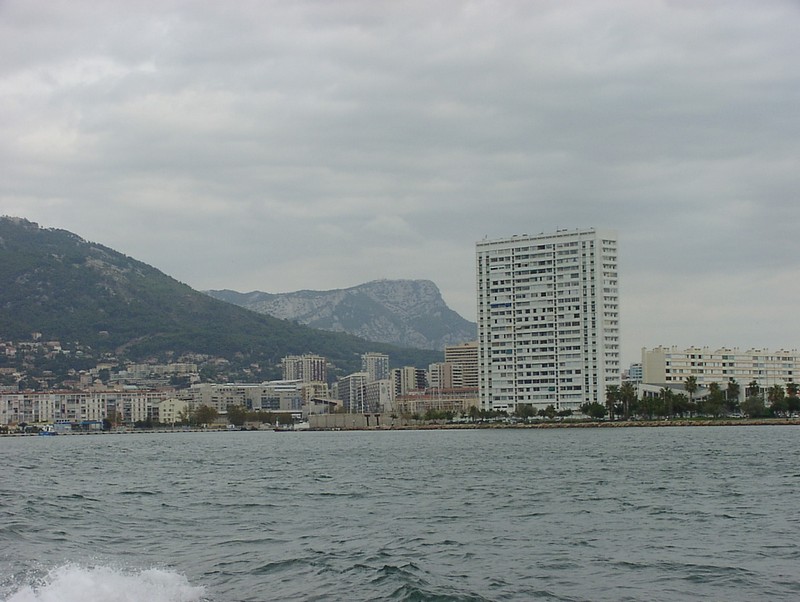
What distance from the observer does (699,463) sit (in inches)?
2501

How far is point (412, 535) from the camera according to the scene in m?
33.2

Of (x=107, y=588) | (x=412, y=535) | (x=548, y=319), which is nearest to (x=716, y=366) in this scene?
(x=548, y=319)

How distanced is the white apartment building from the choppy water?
429 ft

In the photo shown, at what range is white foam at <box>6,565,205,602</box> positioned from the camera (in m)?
23.0

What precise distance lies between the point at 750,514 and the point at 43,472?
47.0 meters

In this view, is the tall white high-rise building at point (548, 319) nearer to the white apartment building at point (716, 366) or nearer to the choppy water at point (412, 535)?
the white apartment building at point (716, 366)

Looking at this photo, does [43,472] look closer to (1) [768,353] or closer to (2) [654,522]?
(2) [654,522]

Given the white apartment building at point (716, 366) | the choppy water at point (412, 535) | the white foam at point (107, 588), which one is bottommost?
the choppy water at point (412, 535)

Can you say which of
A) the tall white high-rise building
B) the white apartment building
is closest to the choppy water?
the tall white high-rise building

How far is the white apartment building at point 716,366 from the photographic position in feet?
623

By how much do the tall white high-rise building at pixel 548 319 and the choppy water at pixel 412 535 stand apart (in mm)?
108909

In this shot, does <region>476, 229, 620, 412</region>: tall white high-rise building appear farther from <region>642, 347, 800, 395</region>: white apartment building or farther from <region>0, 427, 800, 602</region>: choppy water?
<region>0, 427, 800, 602</region>: choppy water

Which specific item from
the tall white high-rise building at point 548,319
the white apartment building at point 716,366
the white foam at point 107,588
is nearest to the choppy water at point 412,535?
the white foam at point 107,588

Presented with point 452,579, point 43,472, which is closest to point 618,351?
point 43,472
